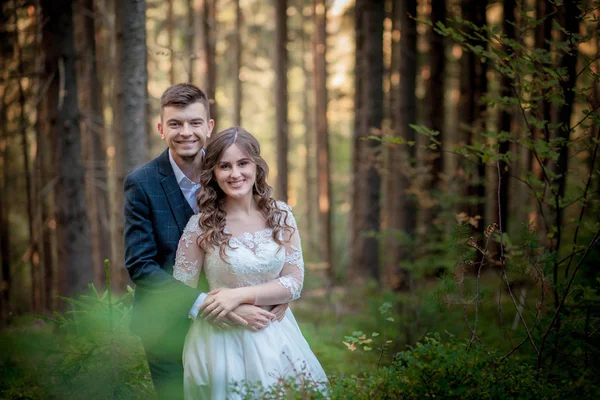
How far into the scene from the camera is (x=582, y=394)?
10.2 feet

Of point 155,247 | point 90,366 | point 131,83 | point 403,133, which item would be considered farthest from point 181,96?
point 403,133

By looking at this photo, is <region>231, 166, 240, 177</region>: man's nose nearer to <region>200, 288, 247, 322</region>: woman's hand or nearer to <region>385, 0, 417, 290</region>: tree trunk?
<region>200, 288, 247, 322</region>: woman's hand

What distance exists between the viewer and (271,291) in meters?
3.57

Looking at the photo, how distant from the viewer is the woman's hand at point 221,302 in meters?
3.42

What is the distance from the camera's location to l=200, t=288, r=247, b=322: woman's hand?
135 inches

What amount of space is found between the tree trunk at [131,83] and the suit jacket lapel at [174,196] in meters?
2.16

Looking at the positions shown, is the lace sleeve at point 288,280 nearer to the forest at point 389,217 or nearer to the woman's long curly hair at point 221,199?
the woman's long curly hair at point 221,199

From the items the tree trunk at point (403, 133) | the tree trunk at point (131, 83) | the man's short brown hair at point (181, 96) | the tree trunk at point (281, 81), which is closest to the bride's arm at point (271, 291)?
the man's short brown hair at point (181, 96)

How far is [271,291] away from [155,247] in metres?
0.96

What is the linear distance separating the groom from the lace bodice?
125 mm

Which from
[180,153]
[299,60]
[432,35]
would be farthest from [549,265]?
[299,60]

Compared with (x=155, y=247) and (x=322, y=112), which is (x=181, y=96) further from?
(x=322, y=112)

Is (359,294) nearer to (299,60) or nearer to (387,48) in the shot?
(387,48)

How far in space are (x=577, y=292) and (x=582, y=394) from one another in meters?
1.78
